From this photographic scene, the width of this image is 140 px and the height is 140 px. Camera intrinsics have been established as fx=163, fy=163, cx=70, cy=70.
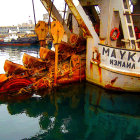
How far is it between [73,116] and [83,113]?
42 centimetres

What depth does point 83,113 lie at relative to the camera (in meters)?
5.36

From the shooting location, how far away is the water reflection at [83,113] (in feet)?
14.0

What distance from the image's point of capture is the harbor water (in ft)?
13.8

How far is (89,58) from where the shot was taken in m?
7.26

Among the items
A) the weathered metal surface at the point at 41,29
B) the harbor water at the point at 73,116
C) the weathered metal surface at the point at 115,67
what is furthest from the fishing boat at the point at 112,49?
the weathered metal surface at the point at 41,29

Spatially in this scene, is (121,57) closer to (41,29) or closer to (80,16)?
(80,16)

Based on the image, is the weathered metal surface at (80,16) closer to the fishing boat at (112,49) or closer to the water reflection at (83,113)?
the fishing boat at (112,49)

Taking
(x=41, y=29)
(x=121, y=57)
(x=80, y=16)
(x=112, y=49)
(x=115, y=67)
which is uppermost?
(x=80, y=16)

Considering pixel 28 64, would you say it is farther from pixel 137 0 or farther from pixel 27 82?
pixel 137 0

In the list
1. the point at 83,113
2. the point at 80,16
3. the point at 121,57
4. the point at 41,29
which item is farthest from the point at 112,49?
the point at 41,29

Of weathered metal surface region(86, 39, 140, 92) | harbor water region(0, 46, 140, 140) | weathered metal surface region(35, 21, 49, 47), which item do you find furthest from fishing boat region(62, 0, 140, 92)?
weathered metal surface region(35, 21, 49, 47)

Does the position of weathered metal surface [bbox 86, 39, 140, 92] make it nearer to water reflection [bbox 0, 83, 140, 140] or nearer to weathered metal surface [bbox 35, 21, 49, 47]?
water reflection [bbox 0, 83, 140, 140]

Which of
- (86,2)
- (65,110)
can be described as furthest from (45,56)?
(86,2)

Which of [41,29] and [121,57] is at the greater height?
[41,29]
